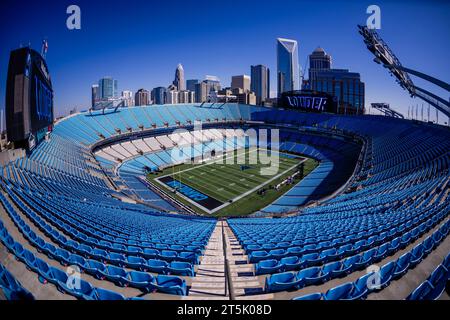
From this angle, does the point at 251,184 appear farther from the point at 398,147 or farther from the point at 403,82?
the point at 403,82

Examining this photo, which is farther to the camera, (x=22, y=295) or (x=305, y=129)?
(x=305, y=129)

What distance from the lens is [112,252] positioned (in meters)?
6.57

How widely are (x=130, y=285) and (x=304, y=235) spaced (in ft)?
20.4

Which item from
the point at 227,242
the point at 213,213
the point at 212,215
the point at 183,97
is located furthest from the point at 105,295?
the point at 183,97

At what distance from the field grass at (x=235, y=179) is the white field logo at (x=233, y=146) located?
695 mm

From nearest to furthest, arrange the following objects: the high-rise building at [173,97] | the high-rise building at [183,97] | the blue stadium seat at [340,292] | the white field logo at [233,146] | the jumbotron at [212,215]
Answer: the blue stadium seat at [340,292] < the jumbotron at [212,215] < the white field logo at [233,146] < the high-rise building at [183,97] < the high-rise building at [173,97]

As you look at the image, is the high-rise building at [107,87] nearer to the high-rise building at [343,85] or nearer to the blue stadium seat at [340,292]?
the high-rise building at [343,85]

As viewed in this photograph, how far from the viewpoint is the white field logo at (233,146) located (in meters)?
40.7

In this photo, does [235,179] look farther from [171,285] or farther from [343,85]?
[343,85]

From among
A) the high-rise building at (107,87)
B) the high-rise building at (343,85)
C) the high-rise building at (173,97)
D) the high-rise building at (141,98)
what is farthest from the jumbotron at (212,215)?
the high-rise building at (343,85)

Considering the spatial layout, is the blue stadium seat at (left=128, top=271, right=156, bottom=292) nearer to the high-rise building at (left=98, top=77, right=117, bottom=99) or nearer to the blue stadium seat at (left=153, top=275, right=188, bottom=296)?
the blue stadium seat at (left=153, top=275, right=188, bottom=296)

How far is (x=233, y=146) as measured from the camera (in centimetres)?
5012

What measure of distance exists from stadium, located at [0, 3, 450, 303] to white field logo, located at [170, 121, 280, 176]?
1.80 feet

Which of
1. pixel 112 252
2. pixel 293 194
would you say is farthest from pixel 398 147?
pixel 112 252
